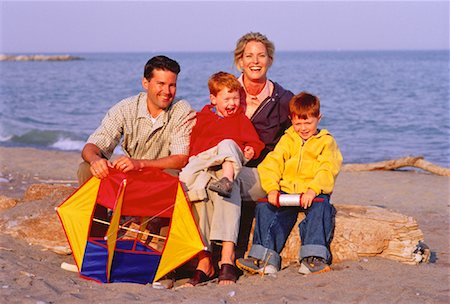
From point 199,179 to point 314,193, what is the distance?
0.85 meters

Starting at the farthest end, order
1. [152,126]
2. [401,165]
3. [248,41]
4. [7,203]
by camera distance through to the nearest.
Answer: [401,165], [7,203], [248,41], [152,126]

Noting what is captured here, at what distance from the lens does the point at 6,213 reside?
6035 mm

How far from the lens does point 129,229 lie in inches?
191

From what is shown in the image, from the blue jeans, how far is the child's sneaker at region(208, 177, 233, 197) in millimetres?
598

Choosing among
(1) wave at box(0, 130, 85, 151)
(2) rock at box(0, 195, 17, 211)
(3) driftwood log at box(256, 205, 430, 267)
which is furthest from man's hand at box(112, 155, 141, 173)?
(1) wave at box(0, 130, 85, 151)

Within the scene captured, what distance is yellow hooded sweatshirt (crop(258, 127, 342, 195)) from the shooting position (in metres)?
4.86

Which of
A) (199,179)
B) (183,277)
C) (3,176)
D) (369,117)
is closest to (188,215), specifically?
(199,179)

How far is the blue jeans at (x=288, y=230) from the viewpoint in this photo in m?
4.80

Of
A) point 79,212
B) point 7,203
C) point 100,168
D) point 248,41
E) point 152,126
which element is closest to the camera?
point 100,168

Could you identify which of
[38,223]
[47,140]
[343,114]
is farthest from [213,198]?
[343,114]

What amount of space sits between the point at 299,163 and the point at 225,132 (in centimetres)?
62

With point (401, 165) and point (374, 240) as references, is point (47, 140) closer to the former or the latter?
point (401, 165)

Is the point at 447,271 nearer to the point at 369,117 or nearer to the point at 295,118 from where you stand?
the point at 295,118

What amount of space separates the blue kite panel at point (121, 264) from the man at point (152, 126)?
25.8 inches
